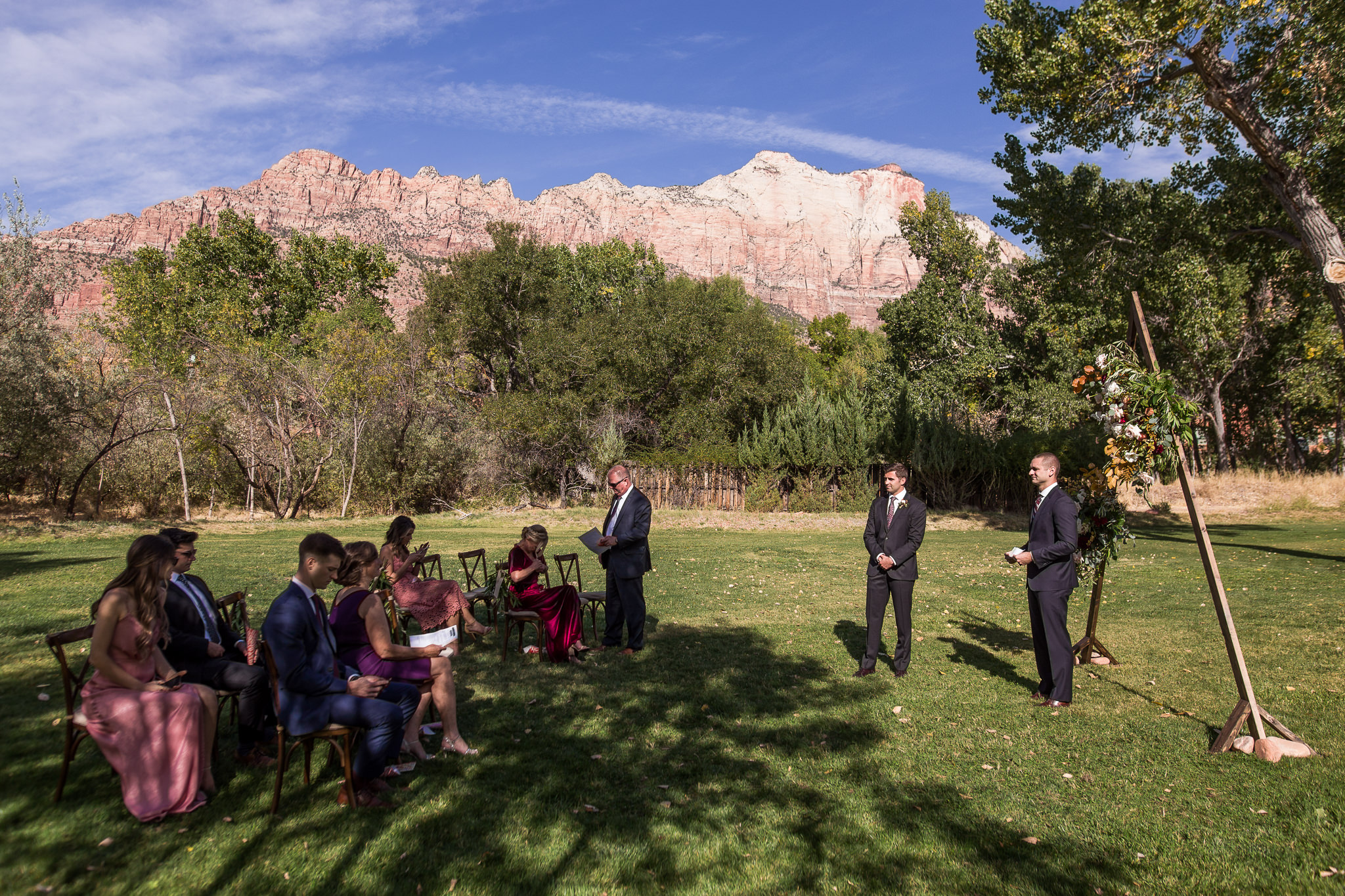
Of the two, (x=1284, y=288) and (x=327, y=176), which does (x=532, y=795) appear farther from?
(x=327, y=176)

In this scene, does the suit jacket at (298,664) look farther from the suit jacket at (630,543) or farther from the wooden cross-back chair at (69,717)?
the suit jacket at (630,543)

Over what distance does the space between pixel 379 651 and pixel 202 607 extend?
1.47 meters

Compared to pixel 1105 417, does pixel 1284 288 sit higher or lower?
higher

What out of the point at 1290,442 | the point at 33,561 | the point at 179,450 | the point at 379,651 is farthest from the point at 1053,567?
the point at 1290,442

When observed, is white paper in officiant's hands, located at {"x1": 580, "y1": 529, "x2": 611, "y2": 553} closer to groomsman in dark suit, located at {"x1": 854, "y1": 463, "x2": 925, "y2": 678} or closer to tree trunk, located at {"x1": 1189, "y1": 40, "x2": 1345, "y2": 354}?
groomsman in dark suit, located at {"x1": 854, "y1": 463, "x2": 925, "y2": 678}

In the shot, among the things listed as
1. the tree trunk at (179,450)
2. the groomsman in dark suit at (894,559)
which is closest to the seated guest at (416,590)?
the groomsman in dark suit at (894,559)

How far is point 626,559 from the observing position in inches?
316

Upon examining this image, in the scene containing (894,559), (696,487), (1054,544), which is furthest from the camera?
(696,487)

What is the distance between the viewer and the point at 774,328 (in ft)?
124

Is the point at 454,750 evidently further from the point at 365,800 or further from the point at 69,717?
the point at 69,717

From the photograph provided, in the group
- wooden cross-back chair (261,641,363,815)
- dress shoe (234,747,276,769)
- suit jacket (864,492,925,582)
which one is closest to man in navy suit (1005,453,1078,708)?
suit jacket (864,492,925,582)

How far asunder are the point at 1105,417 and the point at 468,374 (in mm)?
34923

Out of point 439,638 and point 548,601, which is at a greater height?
point 439,638

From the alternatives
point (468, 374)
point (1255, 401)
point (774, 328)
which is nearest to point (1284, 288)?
point (1255, 401)
